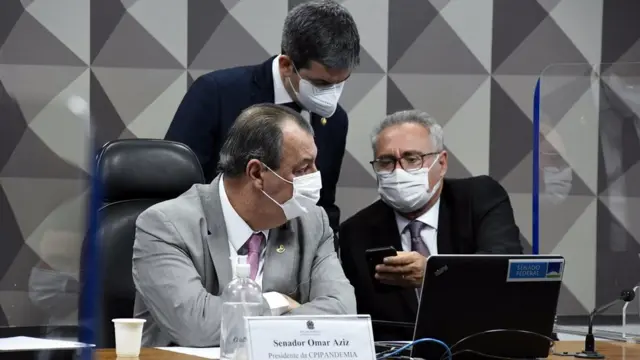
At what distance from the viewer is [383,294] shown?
10.3 ft

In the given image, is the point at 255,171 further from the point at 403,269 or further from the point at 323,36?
the point at 323,36

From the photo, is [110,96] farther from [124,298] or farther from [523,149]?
[523,149]

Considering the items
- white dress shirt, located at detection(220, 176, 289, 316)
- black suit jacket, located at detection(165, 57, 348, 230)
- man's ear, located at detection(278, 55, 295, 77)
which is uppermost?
man's ear, located at detection(278, 55, 295, 77)

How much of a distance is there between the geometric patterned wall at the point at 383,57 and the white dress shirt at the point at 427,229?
0.73 meters

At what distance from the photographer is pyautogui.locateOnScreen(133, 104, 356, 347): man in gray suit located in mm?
2520

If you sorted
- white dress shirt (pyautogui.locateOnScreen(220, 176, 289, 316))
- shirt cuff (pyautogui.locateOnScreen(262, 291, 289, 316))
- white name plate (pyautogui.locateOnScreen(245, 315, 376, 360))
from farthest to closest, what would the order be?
white dress shirt (pyautogui.locateOnScreen(220, 176, 289, 316)) → shirt cuff (pyautogui.locateOnScreen(262, 291, 289, 316)) → white name plate (pyautogui.locateOnScreen(245, 315, 376, 360))

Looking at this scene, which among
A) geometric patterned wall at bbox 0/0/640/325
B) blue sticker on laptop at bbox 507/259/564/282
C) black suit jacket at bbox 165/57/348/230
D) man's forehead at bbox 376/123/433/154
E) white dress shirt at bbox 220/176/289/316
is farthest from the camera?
geometric patterned wall at bbox 0/0/640/325

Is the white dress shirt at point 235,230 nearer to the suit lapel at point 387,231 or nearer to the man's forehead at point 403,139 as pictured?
the suit lapel at point 387,231

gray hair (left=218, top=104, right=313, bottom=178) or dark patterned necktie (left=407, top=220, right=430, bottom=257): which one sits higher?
gray hair (left=218, top=104, right=313, bottom=178)

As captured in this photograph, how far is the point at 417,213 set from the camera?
330cm

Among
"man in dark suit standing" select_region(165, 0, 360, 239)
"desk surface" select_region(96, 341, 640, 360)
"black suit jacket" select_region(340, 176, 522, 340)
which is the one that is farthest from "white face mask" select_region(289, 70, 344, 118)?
"desk surface" select_region(96, 341, 640, 360)

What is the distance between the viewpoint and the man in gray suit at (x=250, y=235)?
2.52 m

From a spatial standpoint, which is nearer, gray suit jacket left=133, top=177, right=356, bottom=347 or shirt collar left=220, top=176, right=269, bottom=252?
gray suit jacket left=133, top=177, right=356, bottom=347

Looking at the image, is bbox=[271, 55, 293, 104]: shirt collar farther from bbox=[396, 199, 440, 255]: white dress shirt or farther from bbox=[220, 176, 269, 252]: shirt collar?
bbox=[220, 176, 269, 252]: shirt collar
